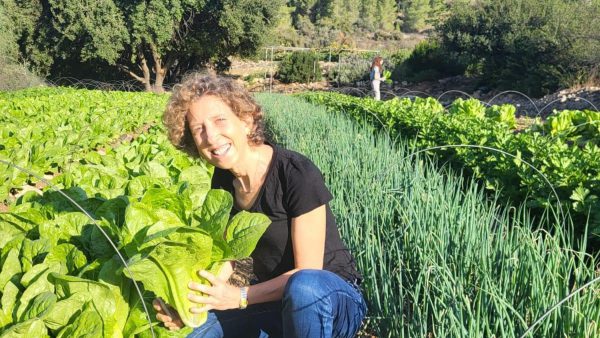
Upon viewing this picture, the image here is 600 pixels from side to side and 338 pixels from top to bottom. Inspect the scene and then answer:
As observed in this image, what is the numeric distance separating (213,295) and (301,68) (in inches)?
1028

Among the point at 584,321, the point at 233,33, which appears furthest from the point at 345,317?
the point at 233,33

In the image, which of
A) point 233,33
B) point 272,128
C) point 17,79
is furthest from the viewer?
point 233,33

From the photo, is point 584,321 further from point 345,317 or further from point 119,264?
point 119,264

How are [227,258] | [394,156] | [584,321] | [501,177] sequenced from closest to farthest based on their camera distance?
[584,321]
[227,258]
[394,156]
[501,177]

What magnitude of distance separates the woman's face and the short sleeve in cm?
18

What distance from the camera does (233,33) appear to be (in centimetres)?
2252

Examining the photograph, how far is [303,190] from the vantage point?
155cm

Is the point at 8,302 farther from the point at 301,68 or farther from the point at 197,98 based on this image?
the point at 301,68

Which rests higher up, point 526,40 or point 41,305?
point 526,40

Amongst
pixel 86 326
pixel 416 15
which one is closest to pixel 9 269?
pixel 86 326

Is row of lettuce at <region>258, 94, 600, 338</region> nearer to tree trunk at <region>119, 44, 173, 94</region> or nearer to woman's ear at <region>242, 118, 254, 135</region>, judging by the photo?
woman's ear at <region>242, 118, 254, 135</region>

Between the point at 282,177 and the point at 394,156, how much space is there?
1586mm

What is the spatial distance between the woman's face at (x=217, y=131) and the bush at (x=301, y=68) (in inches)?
996

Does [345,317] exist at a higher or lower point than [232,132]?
lower
